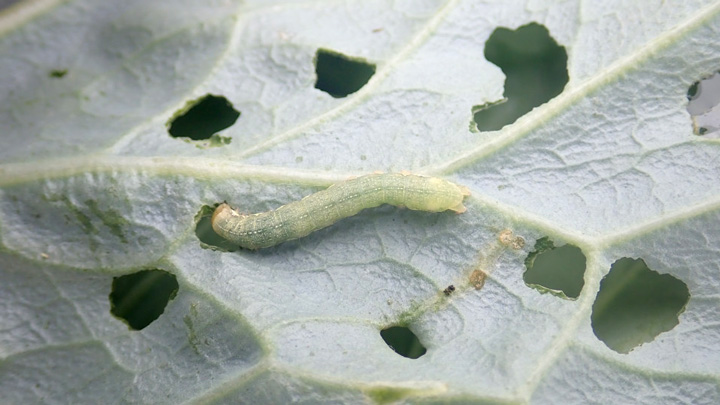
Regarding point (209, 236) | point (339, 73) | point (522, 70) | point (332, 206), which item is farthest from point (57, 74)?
point (522, 70)

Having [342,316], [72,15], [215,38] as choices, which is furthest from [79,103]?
[342,316]

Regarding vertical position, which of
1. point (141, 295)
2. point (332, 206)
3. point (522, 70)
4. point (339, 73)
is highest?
point (339, 73)

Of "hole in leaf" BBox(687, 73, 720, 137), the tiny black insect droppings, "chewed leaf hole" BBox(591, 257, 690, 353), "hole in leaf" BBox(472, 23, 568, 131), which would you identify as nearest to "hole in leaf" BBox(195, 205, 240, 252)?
the tiny black insect droppings

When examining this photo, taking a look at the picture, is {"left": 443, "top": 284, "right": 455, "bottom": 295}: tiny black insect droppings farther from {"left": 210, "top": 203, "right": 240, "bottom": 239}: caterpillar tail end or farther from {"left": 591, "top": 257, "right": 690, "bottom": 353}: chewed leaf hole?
{"left": 210, "top": 203, "right": 240, "bottom": 239}: caterpillar tail end

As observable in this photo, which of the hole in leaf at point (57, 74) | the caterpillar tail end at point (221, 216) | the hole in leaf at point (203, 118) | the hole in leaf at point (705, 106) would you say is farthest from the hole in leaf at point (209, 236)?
the hole in leaf at point (705, 106)

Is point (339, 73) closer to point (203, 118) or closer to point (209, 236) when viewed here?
point (203, 118)

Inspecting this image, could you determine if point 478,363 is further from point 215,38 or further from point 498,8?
point 215,38

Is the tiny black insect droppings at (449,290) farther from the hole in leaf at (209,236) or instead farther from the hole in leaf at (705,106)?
the hole in leaf at (705,106)
